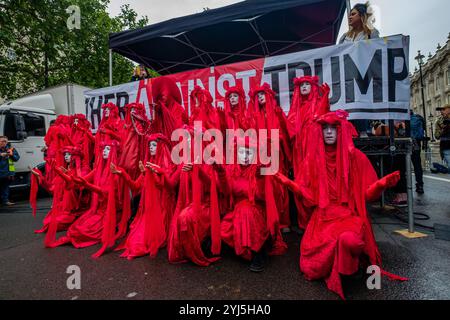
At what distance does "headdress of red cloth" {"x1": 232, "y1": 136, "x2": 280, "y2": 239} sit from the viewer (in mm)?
2549

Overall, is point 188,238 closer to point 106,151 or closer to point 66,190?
point 106,151

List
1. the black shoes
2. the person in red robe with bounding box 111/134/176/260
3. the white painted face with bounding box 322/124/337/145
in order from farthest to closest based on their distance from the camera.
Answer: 1. the person in red robe with bounding box 111/134/176/260
2. the black shoes
3. the white painted face with bounding box 322/124/337/145

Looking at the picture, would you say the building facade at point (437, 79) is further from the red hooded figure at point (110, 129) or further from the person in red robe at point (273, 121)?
the red hooded figure at point (110, 129)

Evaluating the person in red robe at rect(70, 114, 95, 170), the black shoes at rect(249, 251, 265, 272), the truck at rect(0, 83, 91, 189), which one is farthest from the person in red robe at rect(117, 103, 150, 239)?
the truck at rect(0, 83, 91, 189)

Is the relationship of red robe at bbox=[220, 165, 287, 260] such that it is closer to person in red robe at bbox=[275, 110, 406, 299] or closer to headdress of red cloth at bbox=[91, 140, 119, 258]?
person in red robe at bbox=[275, 110, 406, 299]

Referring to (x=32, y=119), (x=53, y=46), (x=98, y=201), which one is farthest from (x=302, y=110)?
(x=53, y=46)

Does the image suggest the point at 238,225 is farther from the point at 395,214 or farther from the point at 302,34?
the point at 302,34

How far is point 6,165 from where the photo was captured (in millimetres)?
6438

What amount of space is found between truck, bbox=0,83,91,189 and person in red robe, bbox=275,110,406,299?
765 centimetres

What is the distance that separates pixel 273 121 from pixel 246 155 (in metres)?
→ 0.68

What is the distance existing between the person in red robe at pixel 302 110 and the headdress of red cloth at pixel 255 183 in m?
0.61

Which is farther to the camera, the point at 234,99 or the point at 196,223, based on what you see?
the point at 234,99
